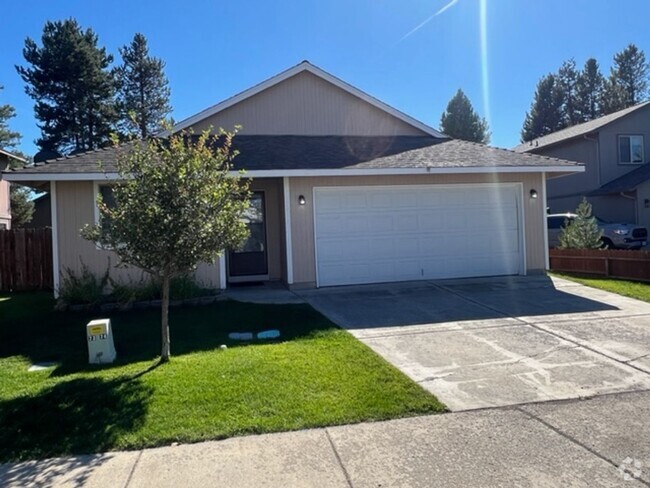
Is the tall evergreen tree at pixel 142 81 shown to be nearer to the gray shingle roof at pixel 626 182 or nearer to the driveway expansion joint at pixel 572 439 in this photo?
the gray shingle roof at pixel 626 182

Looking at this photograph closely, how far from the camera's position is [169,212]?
5.59 meters

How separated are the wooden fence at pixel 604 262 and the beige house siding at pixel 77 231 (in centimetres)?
1122

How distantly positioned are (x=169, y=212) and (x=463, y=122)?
37.7m

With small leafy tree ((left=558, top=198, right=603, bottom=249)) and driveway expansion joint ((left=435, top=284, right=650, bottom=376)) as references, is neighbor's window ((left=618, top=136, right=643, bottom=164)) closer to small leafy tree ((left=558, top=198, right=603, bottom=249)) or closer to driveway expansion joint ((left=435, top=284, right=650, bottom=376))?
small leafy tree ((left=558, top=198, right=603, bottom=249))

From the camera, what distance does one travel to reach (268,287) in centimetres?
1194

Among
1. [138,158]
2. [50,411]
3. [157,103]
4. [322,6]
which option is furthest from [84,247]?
[157,103]

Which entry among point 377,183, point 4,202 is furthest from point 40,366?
point 4,202

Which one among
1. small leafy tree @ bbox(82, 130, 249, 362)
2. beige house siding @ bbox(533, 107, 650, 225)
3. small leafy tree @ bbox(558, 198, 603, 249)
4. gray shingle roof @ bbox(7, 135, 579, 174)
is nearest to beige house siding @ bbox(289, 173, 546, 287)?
gray shingle roof @ bbox(7, 135, 579, 174)

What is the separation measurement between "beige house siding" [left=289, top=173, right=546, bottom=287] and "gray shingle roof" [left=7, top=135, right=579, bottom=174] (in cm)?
36

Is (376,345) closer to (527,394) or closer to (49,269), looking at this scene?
(527,394)

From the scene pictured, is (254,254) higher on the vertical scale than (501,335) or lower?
higher

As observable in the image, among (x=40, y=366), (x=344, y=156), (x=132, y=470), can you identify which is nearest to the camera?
(x=132, y=470)

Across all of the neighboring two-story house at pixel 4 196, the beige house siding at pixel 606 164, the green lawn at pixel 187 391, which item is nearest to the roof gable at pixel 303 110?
the green lawn at pixel 187 391

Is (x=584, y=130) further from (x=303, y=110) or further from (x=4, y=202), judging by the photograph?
(x=4, y=202)
